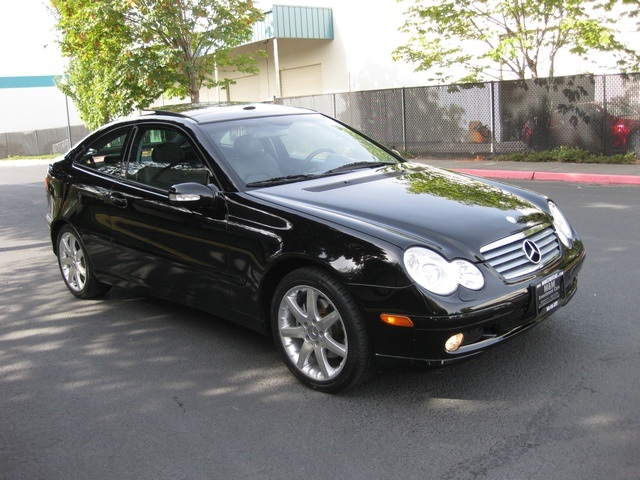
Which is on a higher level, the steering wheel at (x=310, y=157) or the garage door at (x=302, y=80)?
the garage door at (x=302, y=80)

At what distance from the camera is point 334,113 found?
72.4 feet

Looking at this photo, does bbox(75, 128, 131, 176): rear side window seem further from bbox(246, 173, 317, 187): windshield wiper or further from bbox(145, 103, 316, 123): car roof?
bbox(246, 173, 317, 187): windshield wiper

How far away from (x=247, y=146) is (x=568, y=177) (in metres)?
10.0

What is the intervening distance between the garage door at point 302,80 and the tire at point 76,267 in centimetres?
2168

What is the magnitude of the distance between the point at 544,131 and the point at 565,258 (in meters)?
12.8

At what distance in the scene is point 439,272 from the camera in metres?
3.68

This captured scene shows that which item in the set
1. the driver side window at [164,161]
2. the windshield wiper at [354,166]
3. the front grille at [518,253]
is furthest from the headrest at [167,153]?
the front grille at [518,253]

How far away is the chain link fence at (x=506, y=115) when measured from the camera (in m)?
15.1

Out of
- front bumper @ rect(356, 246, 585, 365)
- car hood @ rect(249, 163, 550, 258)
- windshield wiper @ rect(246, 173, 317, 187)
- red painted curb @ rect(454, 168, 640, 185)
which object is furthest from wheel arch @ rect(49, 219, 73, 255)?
red painted curb @ rect(454, 168, 640, 185)

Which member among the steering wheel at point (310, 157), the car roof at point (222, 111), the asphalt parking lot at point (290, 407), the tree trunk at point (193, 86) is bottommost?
the asphalt parking lot at point (290, 407)

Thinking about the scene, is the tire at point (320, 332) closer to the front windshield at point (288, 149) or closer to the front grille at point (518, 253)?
the front grille at point (518, 253)

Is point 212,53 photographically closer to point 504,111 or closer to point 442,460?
point 504,111

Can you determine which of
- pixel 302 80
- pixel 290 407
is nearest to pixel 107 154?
pixel 290 407

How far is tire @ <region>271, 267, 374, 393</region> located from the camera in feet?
12.5
